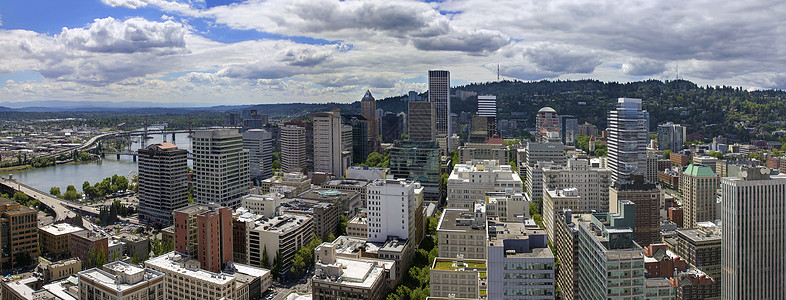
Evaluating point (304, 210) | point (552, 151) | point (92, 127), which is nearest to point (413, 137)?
point (552, 151)

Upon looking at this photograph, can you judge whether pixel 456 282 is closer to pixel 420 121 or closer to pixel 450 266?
pixel 450 266

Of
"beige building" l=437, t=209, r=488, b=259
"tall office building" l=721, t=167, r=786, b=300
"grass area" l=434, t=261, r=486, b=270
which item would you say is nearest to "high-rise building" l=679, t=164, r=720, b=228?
"tall office building" l=721, t=167, r=786, b=300

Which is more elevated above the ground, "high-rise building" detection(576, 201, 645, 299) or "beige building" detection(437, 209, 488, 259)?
"high-rise building" detection(576, 201, 645, 299)

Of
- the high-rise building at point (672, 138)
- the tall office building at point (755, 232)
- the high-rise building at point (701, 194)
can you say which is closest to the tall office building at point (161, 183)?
the tall office building at point (755, 232)

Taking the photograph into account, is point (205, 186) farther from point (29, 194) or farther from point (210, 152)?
point (29, 194)

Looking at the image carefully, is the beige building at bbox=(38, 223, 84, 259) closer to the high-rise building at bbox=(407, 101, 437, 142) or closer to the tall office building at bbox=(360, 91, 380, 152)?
the high-rise building at bbox=(407, 101, 437, 142)

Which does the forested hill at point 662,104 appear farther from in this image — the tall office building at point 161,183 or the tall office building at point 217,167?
the tall office building at point 161,183
